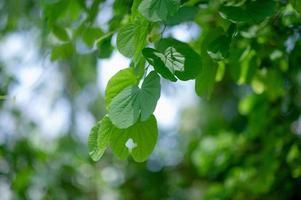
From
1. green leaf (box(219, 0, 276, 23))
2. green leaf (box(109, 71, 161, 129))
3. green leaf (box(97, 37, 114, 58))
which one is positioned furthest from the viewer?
green leaf (box(97, 37, 114, 58))

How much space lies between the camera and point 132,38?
3.23 feet

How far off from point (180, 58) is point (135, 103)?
134 millimetres

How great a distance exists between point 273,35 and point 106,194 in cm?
352

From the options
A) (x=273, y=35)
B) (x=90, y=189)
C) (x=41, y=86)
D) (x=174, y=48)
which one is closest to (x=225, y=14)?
(x=174, y=48)

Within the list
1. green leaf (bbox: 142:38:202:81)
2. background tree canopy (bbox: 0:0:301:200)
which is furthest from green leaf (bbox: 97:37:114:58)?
green leaf (bbox: 142:38:202:81)

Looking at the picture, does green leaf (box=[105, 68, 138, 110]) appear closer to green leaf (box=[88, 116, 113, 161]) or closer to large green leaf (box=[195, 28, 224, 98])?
green leaf (box=[88, 116, 113, 161])

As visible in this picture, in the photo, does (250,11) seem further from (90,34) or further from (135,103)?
(90,34)

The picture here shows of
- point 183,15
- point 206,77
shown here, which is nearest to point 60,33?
point 183,15

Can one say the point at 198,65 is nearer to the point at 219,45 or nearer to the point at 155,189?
the point at 219,45

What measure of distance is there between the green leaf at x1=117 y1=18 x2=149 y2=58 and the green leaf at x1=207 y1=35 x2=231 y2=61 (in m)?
0.21

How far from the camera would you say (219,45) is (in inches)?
45.1

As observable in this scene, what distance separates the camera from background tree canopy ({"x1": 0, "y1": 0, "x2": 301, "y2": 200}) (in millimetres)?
975

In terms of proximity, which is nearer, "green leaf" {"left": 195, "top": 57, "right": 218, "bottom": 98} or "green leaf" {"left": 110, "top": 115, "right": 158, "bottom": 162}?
"green leaf" {"left": 110, "top": 115, "right": 158, "bottom": 162}

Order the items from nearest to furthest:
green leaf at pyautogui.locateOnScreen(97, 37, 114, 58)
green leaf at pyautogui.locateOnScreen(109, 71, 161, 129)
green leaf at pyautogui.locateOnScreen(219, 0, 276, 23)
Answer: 1. green leaf at pyautogui.locateOnScreen(109, 71, 161, 129)
2. green leaf at pyautogui.locateOnScreen(219, 0, 276, 23)
3. green leaf at pyautogui.locateOnScreen(97, 37, 114, 58)
